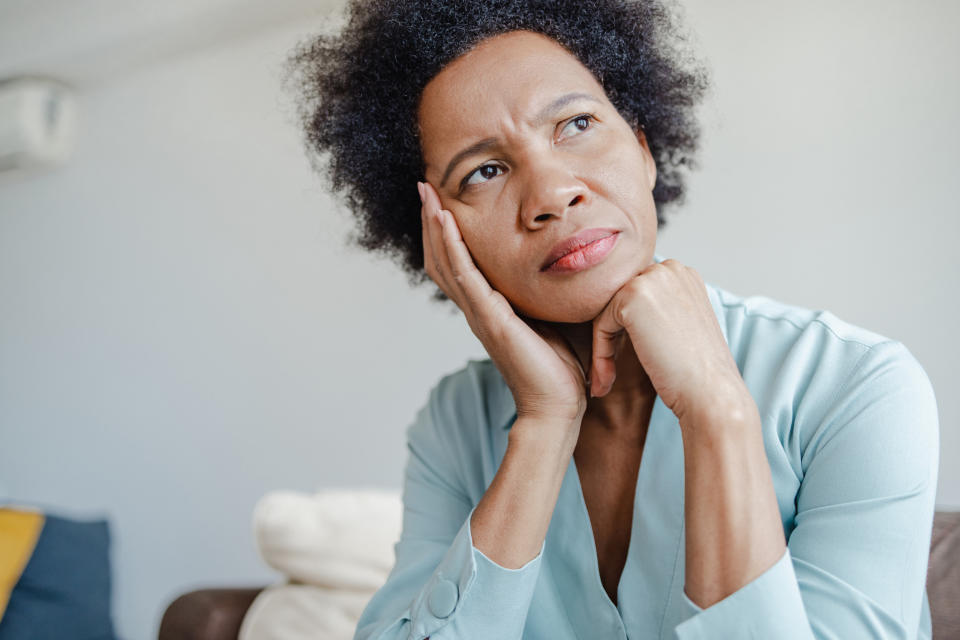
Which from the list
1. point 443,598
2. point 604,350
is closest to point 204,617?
point 443,598

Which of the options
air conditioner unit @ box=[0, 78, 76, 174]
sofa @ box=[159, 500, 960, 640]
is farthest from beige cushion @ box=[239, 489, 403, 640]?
air conditioner unit @ box=[0, 78, 76, 174]

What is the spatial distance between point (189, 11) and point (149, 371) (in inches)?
51.6

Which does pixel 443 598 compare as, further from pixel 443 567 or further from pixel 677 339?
pixel 677 339

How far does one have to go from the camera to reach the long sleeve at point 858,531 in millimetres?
822

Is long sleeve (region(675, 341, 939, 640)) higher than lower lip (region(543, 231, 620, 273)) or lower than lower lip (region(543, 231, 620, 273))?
lower

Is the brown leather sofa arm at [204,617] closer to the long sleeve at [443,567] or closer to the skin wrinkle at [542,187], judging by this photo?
the long sleeve at [443,567]

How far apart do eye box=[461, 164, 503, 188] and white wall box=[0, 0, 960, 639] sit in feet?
1.79

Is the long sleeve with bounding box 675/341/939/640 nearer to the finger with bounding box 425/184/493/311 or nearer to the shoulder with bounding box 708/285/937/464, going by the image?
the shoulder with bounding box 708/285/937/464

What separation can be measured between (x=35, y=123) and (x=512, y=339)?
2807mm

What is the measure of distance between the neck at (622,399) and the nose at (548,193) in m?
0.21

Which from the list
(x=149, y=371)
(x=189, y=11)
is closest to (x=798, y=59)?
(x=189, y=11)

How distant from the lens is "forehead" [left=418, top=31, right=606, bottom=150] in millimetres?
1104

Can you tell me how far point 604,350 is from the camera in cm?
109

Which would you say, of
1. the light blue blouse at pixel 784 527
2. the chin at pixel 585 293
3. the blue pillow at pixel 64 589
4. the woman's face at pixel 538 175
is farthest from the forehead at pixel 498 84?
the blue pillow at pixel 64 589
